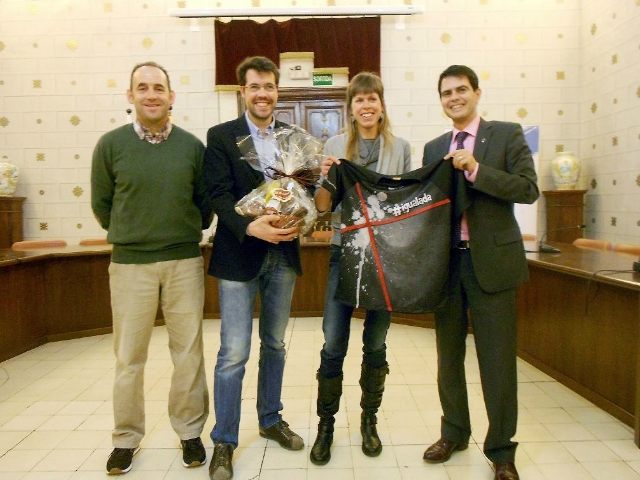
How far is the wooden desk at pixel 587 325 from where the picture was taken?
248 centimetres

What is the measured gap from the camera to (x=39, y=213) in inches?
234

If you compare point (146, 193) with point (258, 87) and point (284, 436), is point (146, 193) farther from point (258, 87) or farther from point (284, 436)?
point (284, 436)

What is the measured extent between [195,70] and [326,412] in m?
4.94

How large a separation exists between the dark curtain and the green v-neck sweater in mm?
3985

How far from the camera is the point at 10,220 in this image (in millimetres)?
5676

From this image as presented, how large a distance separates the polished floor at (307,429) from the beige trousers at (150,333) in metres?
0.24

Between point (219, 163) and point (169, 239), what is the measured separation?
0.39 metres

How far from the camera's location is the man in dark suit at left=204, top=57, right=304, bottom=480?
1988mm

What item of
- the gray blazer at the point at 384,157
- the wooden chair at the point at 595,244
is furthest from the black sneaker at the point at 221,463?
the wooden chair at the point at 595,244

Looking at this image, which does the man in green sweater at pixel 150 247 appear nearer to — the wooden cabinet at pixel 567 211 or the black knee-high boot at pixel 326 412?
the black knee-high boot at pixel 326 412

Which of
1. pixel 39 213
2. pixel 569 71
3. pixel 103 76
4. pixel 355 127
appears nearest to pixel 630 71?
pixel 569 71

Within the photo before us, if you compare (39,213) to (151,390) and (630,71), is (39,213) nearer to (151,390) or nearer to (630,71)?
(151,390)

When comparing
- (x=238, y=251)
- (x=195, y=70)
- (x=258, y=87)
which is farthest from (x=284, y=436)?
(x=195, y=70)

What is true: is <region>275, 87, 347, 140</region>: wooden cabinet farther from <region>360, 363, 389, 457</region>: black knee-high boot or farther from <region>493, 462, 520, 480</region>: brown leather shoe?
<region>493, 462, 520, 480</region>: brown leather shoe
